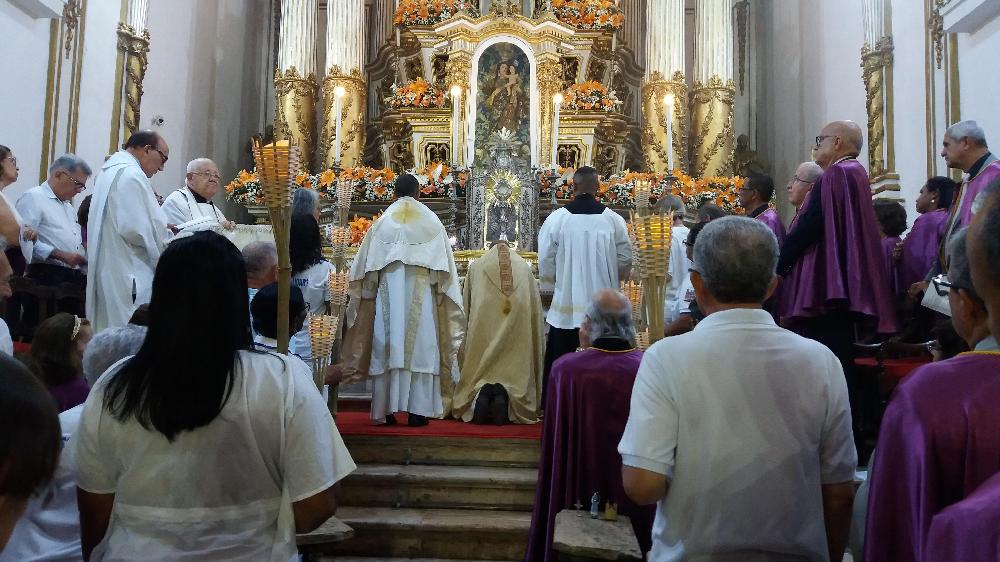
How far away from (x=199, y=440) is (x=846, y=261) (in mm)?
3584

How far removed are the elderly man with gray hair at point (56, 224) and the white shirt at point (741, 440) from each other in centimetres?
509

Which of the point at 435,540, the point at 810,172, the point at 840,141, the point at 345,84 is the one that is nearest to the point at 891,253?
the point at 810,172

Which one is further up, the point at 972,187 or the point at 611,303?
the point at 972,187

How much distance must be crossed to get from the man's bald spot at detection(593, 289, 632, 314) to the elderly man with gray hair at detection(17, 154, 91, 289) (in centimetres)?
391

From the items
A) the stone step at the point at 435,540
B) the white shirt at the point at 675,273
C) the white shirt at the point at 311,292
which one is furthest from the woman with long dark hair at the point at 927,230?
the white shirt at the point at 311,292

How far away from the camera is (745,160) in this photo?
13555mm

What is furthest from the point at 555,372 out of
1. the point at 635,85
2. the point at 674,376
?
the point at 635,85

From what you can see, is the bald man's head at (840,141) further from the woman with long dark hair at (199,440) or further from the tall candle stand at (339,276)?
the woman with long dark hair at (199,440)

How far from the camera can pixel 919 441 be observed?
5.25 ft

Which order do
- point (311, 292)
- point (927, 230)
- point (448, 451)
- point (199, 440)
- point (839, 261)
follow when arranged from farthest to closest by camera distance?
1. point (927, 230)
2. point (448, 451)
3. point (311, 292)
4. point (839, 261)
5. point (199, 440)

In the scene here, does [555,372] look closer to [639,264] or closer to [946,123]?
[639,264]

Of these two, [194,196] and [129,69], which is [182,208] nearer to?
[194,196]

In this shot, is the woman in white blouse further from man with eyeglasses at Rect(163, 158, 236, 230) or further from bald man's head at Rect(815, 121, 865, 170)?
bald man's head at Rect(815, 121, 865, 170)

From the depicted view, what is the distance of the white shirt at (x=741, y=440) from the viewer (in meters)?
2.18
